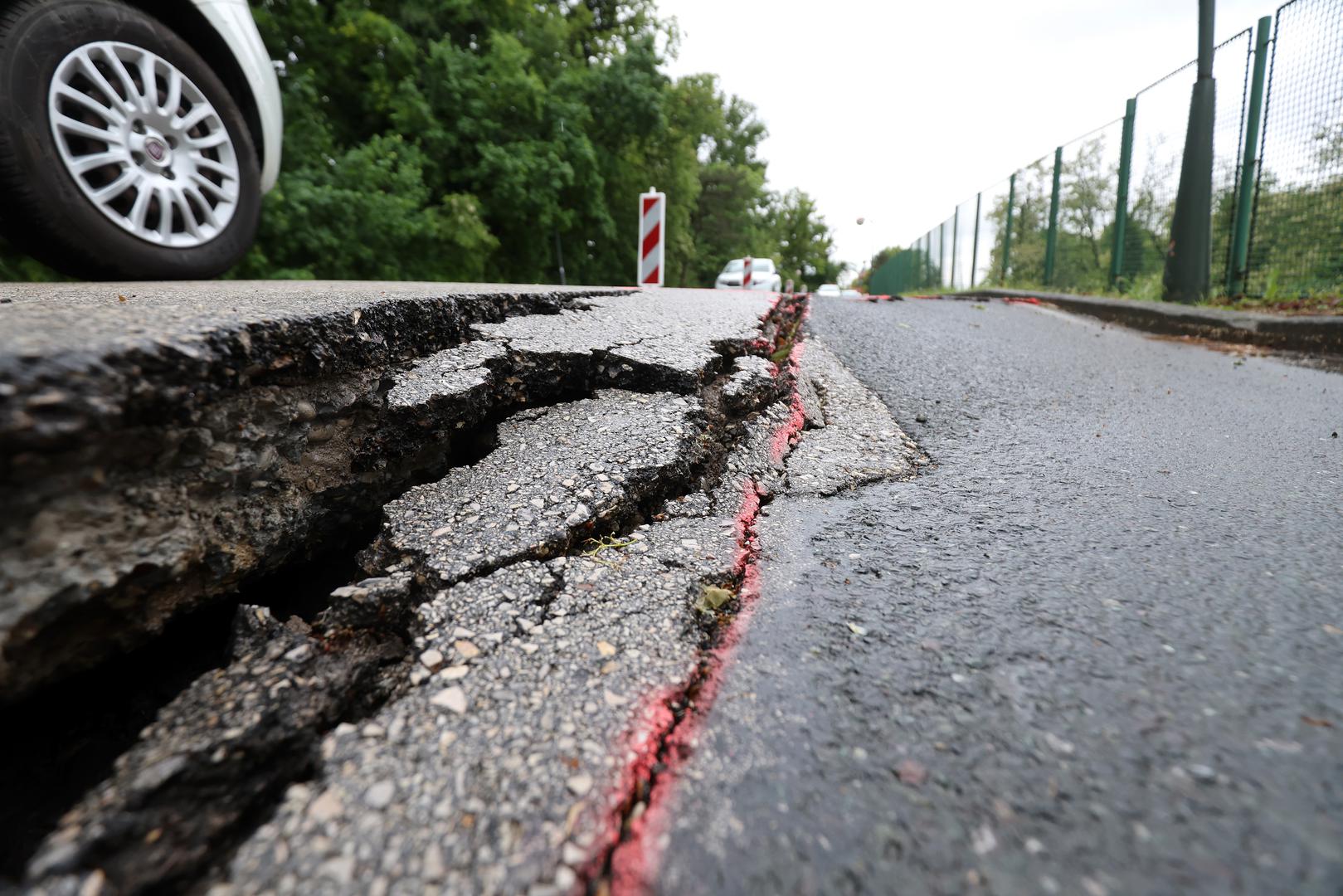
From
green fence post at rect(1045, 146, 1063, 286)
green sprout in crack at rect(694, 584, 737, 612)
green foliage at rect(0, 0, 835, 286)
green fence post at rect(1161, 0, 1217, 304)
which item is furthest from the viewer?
green fence post at rect(1045, 146, 1063, 286)

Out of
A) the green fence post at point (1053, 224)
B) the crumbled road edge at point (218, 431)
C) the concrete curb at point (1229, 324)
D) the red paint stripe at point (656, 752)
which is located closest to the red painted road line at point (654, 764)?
the red paint stripe at point (656, 752)

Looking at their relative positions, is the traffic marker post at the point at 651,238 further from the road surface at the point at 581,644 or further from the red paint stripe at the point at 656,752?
the red paint stripe at the point at 656,752

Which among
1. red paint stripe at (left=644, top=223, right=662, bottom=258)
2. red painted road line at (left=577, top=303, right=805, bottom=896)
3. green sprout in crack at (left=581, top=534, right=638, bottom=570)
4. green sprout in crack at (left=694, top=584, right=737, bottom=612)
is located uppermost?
red paint stripe at (left=644, top=223, right=662, bottom=258)

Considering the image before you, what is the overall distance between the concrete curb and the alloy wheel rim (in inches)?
256

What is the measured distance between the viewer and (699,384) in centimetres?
212

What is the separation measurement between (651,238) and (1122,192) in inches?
237

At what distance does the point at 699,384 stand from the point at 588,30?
17348mm

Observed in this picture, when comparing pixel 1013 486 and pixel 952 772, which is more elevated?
pixel 1013 486

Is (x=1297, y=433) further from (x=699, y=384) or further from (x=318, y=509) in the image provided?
(x=318, y=509)

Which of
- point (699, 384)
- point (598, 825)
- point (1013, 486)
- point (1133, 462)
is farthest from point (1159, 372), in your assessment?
point (598, 825)

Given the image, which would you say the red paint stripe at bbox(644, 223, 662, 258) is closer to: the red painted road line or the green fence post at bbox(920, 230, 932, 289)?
the red painted road line

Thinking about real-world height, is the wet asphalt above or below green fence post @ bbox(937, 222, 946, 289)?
below

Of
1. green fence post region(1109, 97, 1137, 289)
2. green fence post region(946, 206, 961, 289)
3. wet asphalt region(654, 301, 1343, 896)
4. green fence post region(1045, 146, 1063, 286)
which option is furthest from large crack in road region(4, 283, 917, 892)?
green fence post region(946, 206, 961, 289)

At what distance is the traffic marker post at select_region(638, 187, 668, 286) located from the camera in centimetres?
735
